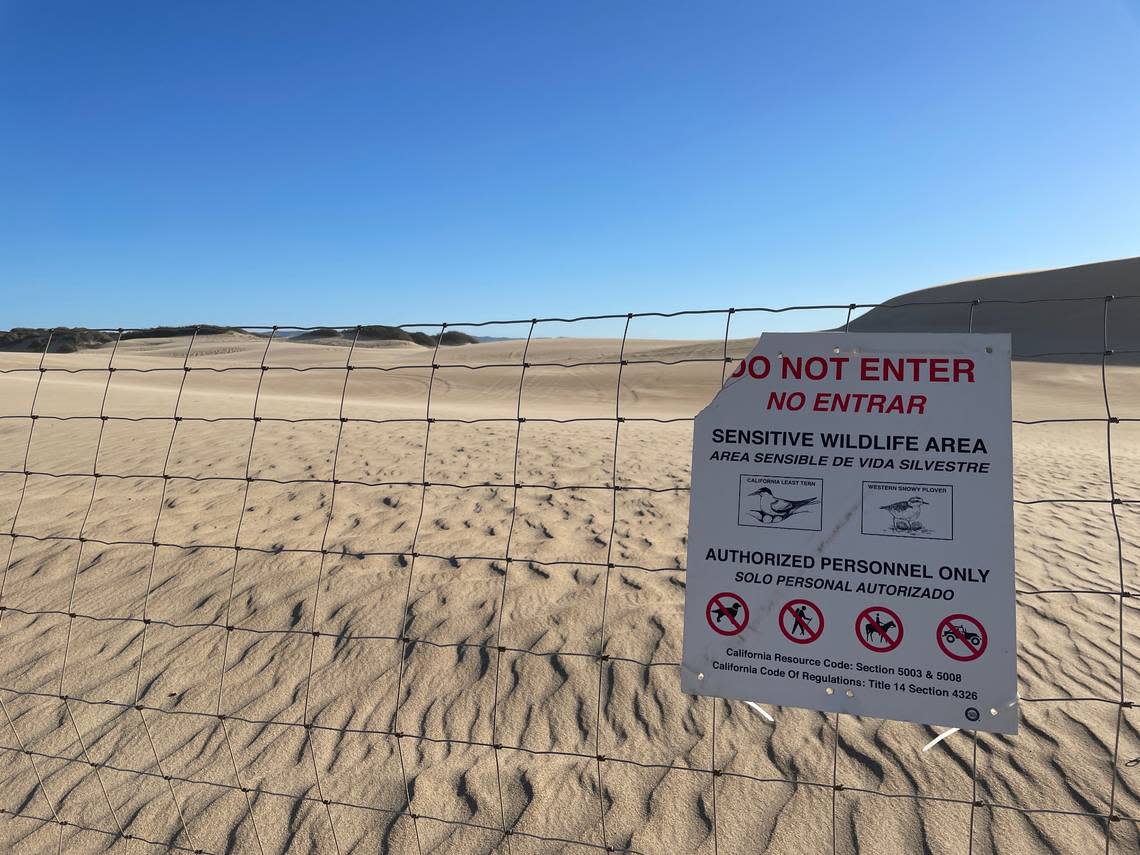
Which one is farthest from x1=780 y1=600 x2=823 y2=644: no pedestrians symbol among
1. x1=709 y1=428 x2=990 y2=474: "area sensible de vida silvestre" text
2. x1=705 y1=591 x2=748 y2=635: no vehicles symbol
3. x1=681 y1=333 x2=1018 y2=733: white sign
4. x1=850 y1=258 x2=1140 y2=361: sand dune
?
x1=850 y1=258 x2=1140 y2=361: sand dune

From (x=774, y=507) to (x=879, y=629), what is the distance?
0.42 m

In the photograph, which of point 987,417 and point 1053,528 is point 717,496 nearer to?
point 987,417

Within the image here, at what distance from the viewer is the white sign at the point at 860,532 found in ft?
6.23

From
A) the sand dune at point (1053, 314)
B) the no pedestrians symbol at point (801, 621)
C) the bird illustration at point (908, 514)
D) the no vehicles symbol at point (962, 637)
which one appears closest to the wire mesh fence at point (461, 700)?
the no vehicles symbol at point (962, 637)

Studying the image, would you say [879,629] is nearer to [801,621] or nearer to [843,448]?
[801,621]

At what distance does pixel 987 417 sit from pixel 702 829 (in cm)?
184

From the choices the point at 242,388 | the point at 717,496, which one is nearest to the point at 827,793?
the point at 717,496

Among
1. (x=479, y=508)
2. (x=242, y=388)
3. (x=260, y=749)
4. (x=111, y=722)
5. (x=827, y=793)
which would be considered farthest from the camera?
(x=242, y=388)

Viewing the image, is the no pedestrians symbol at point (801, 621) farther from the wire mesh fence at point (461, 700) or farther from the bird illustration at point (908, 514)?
the wire mesh fence at point (461, 700)

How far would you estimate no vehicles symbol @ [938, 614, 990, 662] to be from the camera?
190 centimetres

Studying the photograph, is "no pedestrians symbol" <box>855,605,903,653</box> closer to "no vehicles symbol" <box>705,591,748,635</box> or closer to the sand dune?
"no vehicles symbol" <box>705,591,748,635</box>

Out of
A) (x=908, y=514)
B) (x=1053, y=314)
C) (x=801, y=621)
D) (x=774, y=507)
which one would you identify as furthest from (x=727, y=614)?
(x=1053, y=314)

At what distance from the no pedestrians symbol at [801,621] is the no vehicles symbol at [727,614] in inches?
4.3

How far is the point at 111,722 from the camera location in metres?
3.51
